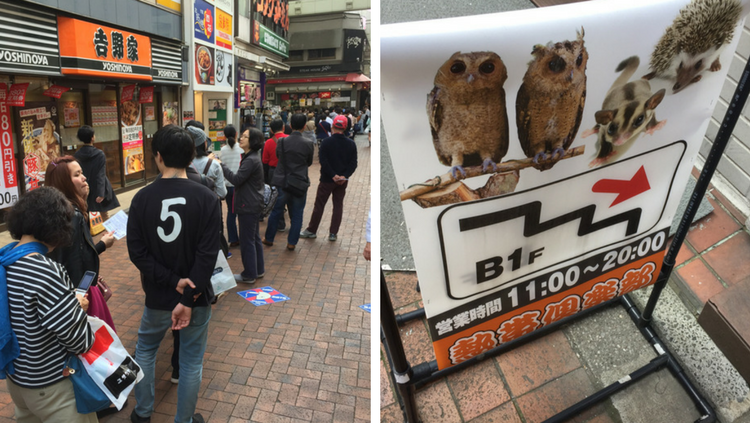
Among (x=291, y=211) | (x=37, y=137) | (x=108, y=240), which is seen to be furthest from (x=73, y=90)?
(x=108, y=240)

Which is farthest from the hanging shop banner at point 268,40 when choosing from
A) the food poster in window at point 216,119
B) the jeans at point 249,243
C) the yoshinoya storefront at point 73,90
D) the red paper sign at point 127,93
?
the jeans at point 249,243

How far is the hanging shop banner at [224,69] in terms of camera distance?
13.2 m

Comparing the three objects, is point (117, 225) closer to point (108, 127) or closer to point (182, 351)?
point (182, 351)

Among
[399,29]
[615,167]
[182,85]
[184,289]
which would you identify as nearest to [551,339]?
[615,167]

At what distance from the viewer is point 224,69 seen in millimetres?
13773

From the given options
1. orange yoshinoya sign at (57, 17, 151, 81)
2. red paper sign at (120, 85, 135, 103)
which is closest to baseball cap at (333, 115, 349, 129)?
orange yoshinoya sign at (57, 17, 151, 81)

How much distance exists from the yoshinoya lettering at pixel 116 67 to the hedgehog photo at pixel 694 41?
27.4ft

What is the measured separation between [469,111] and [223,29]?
1380 cm

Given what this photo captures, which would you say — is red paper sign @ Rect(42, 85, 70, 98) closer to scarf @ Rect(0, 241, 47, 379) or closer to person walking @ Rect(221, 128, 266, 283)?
person walking @ Rect(221, 128, 266, 283)

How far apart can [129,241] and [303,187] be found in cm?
328

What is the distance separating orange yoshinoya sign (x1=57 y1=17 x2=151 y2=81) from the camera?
22.9 feet

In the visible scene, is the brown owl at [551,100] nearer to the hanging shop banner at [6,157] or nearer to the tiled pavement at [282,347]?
the tiled pavement at [282,347]

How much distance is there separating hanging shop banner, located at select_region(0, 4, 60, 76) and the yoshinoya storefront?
0.01m

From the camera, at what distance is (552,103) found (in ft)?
5.28
